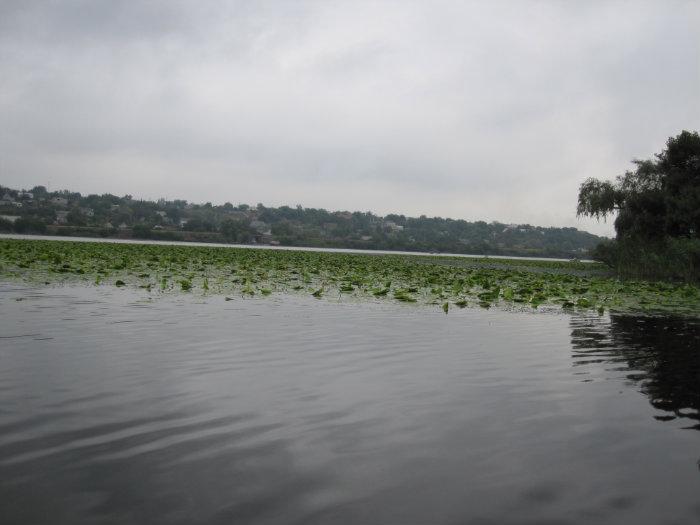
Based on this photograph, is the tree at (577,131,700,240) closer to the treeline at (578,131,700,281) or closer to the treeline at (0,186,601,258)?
the treeline at (578,131,700,281)

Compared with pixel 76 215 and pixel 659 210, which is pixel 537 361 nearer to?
pixel 659 210

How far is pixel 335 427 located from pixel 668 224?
34.6 meters

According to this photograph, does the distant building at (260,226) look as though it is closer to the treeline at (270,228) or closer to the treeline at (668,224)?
the treeline at (270,228)

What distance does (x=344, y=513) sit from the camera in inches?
128

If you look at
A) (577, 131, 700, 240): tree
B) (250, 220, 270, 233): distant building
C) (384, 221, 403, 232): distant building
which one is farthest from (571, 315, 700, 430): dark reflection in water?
(384, 221, 403, 232): distant building

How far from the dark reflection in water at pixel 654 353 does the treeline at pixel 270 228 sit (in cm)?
9361

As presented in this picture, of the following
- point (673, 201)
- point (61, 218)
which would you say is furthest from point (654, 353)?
point (61, 218)

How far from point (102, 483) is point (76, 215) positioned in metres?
109

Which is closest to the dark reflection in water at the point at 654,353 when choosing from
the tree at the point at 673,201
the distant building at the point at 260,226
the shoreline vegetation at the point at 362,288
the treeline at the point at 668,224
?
the shoreline vegetation at the point at 362,288

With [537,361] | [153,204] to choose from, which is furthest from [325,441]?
[153,204]

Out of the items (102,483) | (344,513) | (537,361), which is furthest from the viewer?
(537,361)

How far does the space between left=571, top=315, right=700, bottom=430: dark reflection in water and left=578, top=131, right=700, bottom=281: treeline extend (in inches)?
651

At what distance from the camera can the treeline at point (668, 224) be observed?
2755 centimetres

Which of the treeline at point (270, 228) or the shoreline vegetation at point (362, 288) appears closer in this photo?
the shoreline vegetation at point (362, 288)
